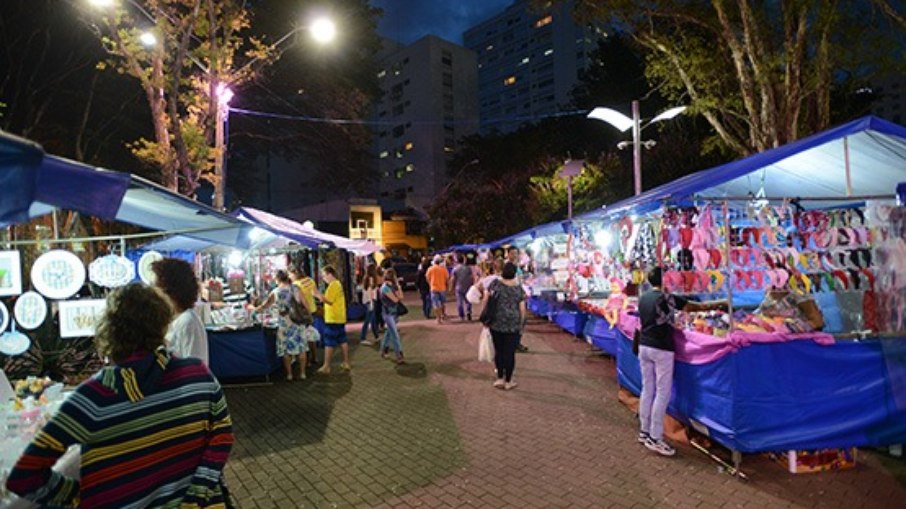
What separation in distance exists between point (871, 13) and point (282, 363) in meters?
13.7

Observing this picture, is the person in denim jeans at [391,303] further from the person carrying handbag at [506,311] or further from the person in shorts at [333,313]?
the person carrying handbag at [506,311]

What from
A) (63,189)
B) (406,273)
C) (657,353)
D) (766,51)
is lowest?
(657,353)

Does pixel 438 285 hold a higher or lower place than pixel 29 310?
lower

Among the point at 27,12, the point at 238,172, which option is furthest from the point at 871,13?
the point at 238,172

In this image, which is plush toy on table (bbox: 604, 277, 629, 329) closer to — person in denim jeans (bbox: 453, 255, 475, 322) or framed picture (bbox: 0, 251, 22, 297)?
person in denim jeans (bbox: 453, 255, 475, 322)

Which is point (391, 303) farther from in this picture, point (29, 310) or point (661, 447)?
point (661, 447)

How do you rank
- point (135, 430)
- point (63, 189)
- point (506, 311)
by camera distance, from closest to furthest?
point (135, 430)
point (63, 189)
point (506, 311)

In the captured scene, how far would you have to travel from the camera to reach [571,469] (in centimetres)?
468

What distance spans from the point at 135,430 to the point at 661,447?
15.1 feet

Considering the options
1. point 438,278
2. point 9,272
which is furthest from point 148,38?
point 438,278

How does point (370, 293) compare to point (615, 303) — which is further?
point (370, 293)

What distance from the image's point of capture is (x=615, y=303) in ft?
27.0

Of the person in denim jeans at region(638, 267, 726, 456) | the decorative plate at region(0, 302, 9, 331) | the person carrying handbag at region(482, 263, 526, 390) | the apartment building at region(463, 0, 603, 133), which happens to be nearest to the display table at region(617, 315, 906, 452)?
the person in denim jeans at region(638, 267, 726, 456)

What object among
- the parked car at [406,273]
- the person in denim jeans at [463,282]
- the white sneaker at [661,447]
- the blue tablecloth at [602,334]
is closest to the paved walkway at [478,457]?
the white sneaker at [661,447]
